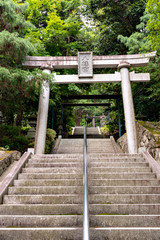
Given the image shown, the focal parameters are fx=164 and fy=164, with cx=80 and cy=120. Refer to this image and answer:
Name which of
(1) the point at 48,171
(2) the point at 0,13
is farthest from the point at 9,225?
(2) the point at 0,13

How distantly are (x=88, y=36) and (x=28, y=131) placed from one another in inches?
303

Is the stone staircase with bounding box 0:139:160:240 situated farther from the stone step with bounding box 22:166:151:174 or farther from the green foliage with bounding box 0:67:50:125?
the green foliage with bounding box 0:67:50:125

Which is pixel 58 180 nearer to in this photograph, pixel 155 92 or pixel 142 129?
pixel 142 129

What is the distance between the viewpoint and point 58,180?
3.45 metres

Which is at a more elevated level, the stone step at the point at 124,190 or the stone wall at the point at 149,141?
the stone wall at the point at 149,141

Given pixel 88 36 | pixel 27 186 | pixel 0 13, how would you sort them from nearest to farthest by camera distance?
pixel 27 186
pixel 0 13
pixel 88 36

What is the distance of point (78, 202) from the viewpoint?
115 inches

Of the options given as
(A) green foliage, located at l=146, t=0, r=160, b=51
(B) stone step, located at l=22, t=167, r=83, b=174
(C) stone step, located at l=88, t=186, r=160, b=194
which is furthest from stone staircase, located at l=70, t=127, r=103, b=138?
(C) stone step, located at l=88, t=186, r=160, b=194

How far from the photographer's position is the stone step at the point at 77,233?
2.16 meters

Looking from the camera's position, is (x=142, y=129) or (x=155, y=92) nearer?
(x=142, y=129)

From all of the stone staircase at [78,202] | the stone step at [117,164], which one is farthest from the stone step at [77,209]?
the stone step at [117,164]

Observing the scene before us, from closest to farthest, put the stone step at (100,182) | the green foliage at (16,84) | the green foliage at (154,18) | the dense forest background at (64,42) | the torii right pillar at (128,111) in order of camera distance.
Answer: the stone step at (100,182)
the green foliage at (154,18)
the green foliage at (16,84)
the dense forest background at (64,42)
the torii right pillar at (128,111)

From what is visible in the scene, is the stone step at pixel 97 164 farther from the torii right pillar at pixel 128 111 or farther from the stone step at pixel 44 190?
the torii right pillar at pixel 128 111

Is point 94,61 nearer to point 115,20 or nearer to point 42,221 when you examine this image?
point 115,20
